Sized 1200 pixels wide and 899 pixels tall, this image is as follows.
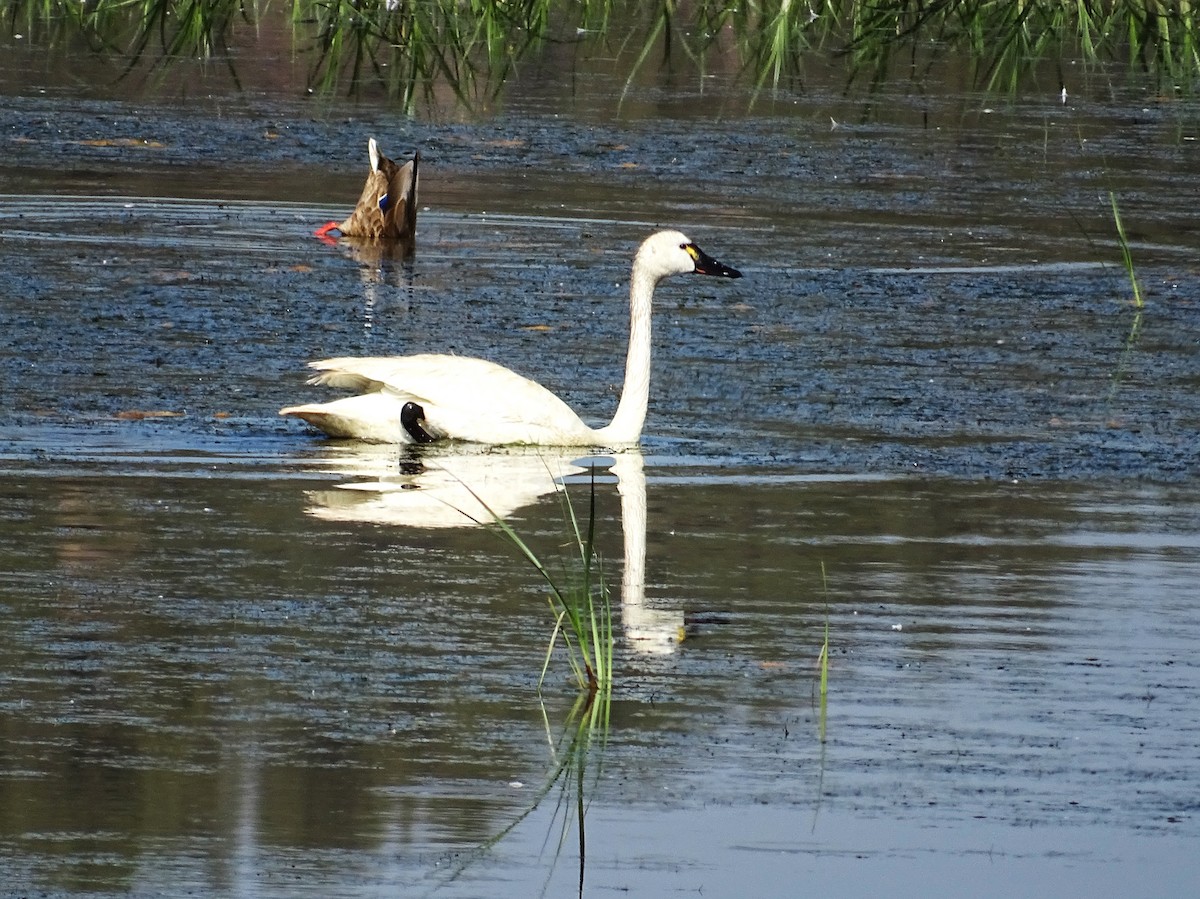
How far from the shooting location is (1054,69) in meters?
24.7

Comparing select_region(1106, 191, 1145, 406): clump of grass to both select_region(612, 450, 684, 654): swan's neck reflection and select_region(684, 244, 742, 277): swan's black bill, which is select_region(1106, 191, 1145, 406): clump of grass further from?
select_region(612, 450, 684, 654): swan's neck reflection

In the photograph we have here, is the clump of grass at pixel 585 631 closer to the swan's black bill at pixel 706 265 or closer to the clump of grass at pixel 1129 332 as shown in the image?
the swan's black bill at pixel 706 265

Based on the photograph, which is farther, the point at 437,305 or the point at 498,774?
the point at 437,305

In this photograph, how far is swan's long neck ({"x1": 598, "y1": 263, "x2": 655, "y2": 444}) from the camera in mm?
10320

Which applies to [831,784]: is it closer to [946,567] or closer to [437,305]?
[946,567]

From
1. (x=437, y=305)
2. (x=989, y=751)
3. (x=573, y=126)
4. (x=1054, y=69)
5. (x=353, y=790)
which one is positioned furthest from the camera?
(x=1054, y=69)

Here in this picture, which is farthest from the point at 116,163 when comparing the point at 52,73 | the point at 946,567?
the point at 946,567

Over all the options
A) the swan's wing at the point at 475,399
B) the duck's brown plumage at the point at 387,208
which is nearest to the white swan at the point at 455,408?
the swan's wing at the point at 475,399

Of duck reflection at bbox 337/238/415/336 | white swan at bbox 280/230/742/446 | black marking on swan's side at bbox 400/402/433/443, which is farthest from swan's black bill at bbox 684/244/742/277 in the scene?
duck reflection at bbox 337/238/415/336

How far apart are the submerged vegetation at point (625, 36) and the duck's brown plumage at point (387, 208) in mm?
5010

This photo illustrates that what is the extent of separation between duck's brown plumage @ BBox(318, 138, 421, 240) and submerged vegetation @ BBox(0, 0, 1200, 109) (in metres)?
5.01

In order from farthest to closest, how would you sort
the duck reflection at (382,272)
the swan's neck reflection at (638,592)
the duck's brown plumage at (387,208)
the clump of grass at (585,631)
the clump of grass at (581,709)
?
the duck's brown plumage at (387,208) → the duck reflection at (382,272) → the swan's neck reflection at (638,592) → the clump of grass at (585,631) → the clump of grass at (581,709)

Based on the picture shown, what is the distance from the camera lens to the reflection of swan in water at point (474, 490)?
8.18 metres

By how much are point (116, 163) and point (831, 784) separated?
1231 centimetres
